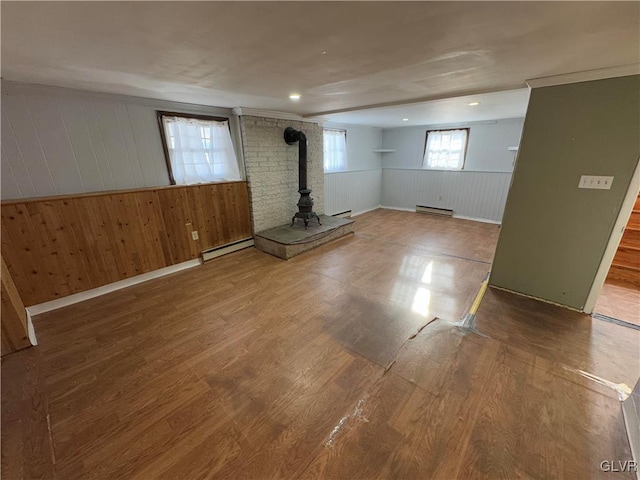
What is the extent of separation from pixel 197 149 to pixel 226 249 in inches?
59.3

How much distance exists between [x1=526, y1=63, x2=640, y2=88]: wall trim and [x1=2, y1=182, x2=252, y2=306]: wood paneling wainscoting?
3711mm

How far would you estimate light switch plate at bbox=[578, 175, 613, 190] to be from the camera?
211 centimetres

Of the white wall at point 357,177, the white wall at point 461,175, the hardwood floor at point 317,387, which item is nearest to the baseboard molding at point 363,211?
the white wall at point 357,177

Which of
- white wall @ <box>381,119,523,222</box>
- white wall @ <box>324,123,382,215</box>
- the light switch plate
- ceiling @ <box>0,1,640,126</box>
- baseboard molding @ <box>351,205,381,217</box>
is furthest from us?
baseboard molding @ <box>351,205,381,217</box>

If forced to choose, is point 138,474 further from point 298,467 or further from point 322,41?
point 322,41

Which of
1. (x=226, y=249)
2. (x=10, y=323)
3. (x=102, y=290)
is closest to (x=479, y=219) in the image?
(x=226, y=249)

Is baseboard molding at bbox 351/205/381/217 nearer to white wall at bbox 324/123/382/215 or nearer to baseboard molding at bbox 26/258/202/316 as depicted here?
white wall at bbox 324/123/382/215

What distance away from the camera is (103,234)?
2.76 metres

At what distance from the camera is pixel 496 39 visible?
1.43 m

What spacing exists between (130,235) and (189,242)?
69 cm

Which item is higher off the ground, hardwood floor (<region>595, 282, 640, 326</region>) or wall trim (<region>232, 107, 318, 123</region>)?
wall trim (<region>232, 107, 318, 123</region>)

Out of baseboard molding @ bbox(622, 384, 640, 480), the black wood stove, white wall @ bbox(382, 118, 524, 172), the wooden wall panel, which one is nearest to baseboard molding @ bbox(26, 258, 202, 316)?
the wooden wall panel

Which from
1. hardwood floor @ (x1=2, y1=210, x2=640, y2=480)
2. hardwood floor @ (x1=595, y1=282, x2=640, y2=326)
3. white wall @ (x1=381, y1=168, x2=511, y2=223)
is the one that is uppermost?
white wall @ (x1=381, y1=168, x2=511, y2=223)

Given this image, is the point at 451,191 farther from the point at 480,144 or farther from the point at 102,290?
the point at 102,290
